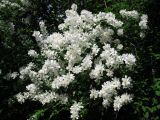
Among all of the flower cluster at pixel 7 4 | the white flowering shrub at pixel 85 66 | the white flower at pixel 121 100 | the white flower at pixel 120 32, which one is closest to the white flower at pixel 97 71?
the white flowering shrub at pixel 85 66

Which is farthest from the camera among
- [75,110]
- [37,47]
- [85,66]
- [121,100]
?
[37,47]

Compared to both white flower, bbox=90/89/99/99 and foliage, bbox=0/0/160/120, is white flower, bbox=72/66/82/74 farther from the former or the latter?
foliage, bbox=0/0/160/120

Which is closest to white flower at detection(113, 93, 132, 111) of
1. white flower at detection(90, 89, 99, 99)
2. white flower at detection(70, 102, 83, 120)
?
white flower at detection(90, 89, 99, 99)

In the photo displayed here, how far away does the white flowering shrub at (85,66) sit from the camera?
6277 mm

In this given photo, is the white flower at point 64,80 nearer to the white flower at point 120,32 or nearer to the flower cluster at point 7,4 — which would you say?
the white flower at point 120,32

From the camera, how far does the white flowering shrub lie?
628 centimetres

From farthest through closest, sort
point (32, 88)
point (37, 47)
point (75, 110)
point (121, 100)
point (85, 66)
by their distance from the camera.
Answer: point (37, 47) < point (32, 88) < point (85, 66) < point (75, 110) < point (121, 100)

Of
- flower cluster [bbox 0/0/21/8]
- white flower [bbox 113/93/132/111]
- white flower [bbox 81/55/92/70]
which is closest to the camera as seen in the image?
white flower [bbox 113/93/132/111]

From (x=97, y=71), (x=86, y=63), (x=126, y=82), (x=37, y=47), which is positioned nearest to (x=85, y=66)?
(x=86, y=63)

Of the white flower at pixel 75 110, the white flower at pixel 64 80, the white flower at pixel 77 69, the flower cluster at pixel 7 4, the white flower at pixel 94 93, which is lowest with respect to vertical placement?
the white flower at pixel 75 110

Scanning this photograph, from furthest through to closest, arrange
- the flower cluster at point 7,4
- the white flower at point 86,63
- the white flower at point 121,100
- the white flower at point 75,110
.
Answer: the flower cluster at point 7,4
the white flower at point 86,63
the white flower at point 75,110
the white flower at point 121,100

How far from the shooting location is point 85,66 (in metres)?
6.36

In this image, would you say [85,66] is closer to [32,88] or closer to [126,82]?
[126,82]

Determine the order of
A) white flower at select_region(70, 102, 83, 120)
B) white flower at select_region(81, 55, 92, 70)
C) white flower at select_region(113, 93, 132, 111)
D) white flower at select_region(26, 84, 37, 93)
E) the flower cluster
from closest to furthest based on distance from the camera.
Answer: white flower at select_region(113, 93, 132, 111)
white flower at select_region(70, 102, 83, 120)
white flower at select_region(81, 55, 92, 70)
white flower at select_region(26, 84, 37, 93)
the flower cluster
